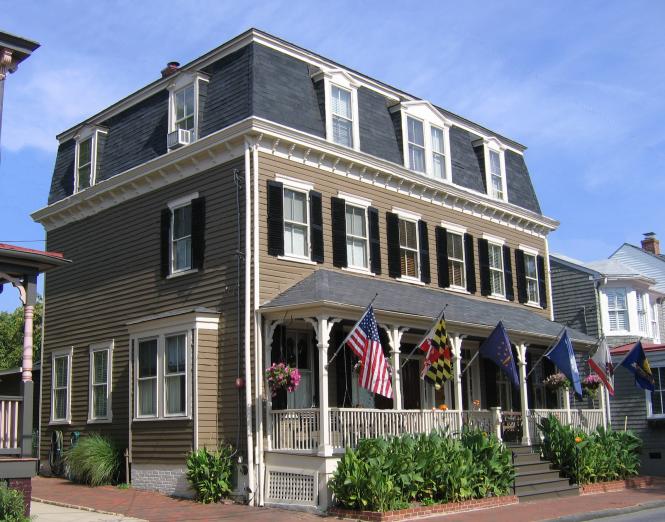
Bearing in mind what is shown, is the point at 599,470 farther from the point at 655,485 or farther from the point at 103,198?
the point at 103,198

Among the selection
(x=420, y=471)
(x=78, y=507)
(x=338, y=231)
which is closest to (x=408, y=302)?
(x=338, y=231)

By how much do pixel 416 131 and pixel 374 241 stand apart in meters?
4.07

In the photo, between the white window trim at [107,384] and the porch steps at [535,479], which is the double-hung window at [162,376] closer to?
the white window trim at [107,384]

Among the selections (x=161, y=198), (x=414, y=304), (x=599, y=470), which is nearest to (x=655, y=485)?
(x=599, y=470)

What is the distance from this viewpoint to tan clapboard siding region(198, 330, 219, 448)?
17.6 meters

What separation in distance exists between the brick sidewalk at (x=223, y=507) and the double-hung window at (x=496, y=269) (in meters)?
7.30

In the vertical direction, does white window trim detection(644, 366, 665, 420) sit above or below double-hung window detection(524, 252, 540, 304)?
below

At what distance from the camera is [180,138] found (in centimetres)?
1980

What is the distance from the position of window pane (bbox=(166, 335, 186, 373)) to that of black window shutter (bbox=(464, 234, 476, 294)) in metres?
9.16

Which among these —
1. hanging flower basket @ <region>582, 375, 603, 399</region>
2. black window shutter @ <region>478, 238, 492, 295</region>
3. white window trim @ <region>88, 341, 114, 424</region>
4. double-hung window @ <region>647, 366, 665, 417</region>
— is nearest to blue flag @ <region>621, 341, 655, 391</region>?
hanging flower basket @ <region>582, 375, 603, 399</region>

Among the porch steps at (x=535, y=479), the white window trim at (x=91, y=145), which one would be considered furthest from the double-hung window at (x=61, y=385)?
the porch steps at (x=535, y=479)

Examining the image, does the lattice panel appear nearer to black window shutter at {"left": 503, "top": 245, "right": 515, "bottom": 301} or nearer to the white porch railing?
the white porch railing

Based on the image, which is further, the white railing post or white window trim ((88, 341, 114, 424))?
white window trim ((88, 341, 114, 424))

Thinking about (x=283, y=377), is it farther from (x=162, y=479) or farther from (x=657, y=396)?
(x=657, y=396)
